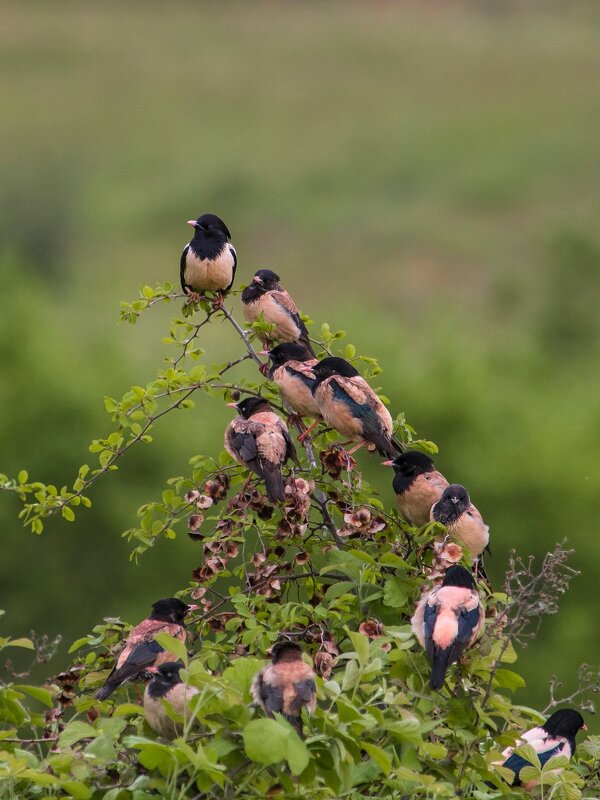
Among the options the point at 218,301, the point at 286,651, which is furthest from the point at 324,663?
the point at 218,301

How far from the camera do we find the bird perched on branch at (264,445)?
14.5 feet

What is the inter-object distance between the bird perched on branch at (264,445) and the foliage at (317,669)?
0.08 metres

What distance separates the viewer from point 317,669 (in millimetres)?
3990

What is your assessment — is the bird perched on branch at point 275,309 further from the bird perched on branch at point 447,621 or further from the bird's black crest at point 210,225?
the bird perched on branch at point 447,621

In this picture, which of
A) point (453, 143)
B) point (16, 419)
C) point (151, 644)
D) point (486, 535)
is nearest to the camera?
point (151, 644)

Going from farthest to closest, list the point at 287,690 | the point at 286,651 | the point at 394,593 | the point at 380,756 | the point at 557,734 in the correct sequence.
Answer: the point at 557,734 < the point at 394,593 < the point at 286,651 < the point at 287,690 < the point at 380,756

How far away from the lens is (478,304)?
121 ft

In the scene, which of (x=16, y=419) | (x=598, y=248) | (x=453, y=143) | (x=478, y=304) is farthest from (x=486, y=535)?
(x=453, y=143)

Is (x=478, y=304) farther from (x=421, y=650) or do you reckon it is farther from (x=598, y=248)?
(x=421, y=650)

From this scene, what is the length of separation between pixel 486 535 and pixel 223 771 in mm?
1989

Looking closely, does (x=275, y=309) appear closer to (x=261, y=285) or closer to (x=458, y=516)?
(x=261, y=285)

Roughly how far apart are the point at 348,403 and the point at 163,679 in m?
1.29

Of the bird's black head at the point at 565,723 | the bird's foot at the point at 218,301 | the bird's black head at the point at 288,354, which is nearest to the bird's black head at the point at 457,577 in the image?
the bird's black head at the point at 288,354

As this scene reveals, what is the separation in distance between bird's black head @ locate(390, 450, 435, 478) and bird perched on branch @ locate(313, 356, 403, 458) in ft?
0.84
